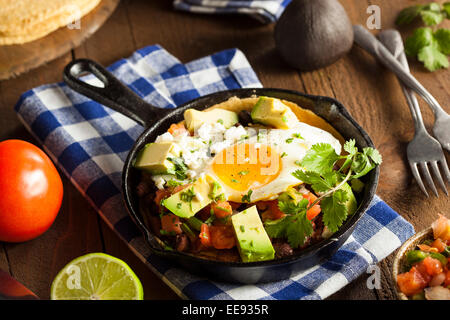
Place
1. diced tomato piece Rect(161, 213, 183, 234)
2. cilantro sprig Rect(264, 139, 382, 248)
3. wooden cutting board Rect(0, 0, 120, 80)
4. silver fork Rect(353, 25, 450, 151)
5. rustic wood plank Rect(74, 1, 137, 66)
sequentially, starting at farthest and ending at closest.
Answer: rustic wood plank Rect(74, 1, 137, 66), wooden cutting board Rect(0, 0, 120, 80), silver fork Rect(353, 25, 450, 151), diced tomato piece Rect(161, 213, 183, 234), cilantro sprig Rect(264, 139, 382, 248)

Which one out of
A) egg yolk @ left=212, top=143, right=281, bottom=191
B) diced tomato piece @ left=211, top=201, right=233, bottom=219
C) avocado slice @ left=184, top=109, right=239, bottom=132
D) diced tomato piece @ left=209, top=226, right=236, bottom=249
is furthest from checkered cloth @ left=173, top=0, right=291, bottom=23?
diced tomato piece @ left=209, top=226, right=236, bottom=249

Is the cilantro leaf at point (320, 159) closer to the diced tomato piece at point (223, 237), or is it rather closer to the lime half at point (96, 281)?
the diced tomato piece at point (223, 237)

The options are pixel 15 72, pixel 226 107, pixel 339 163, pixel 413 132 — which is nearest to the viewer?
pixel 339 163

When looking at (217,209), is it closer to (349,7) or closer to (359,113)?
(359,113)

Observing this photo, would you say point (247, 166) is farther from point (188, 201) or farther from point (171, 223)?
point (171, 223)

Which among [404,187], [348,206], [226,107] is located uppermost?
[226,107]

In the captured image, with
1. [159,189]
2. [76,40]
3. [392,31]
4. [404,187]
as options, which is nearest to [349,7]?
[392,31]

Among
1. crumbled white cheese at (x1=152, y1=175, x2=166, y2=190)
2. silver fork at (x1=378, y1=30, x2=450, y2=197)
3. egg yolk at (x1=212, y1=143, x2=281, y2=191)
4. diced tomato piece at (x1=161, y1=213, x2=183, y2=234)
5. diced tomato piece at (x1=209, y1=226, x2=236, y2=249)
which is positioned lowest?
silver fork at (x1=378, y1=30, x2=450, y2=197)

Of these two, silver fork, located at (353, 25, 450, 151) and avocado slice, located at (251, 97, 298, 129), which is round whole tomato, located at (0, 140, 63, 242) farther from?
silver fork, located at (353, 25, 450, 151)
